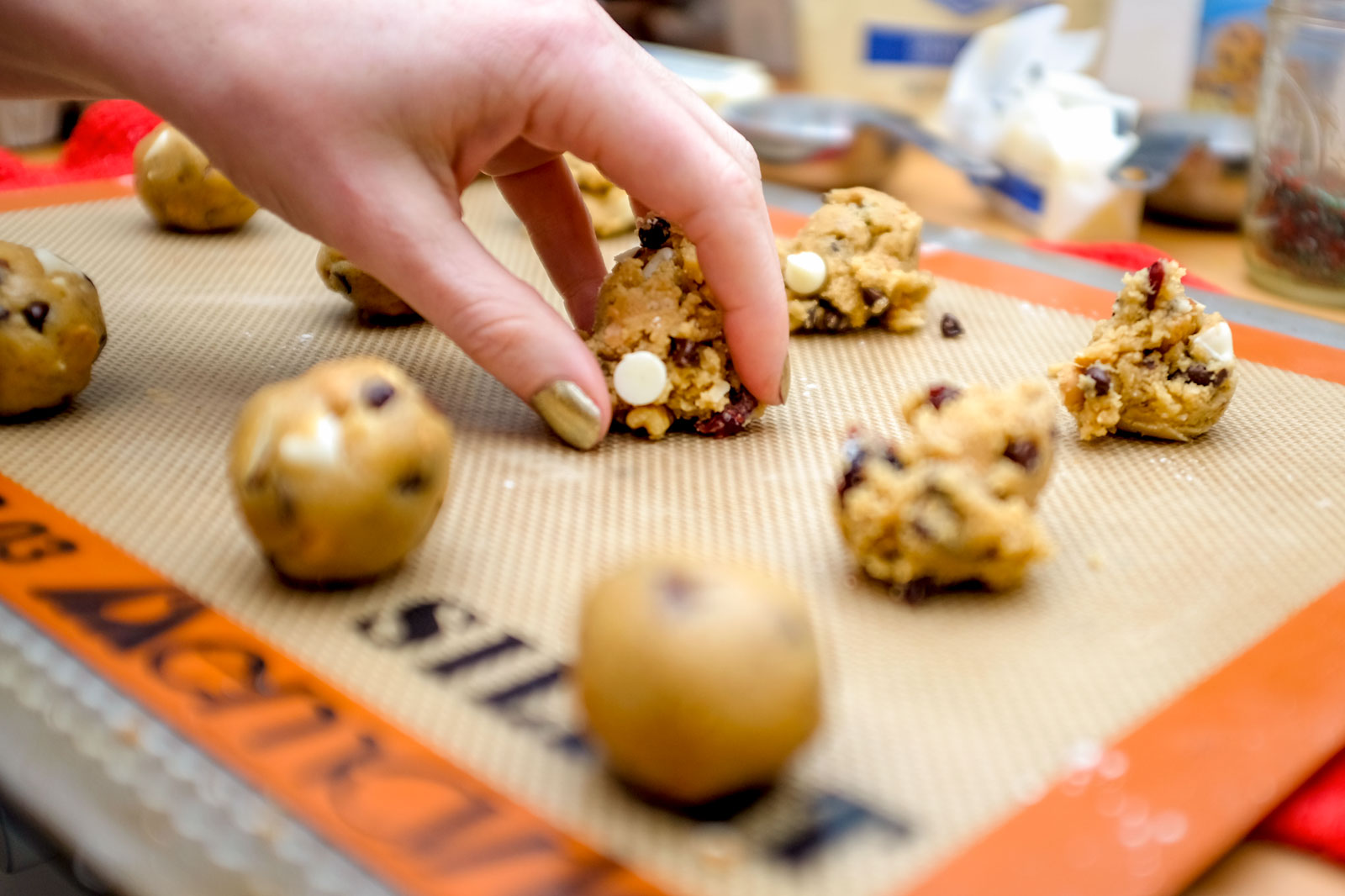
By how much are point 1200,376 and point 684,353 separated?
471 mm

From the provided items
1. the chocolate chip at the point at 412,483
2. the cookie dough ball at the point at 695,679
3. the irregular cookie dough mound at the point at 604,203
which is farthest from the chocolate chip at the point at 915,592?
the irregular cookie dough mound at the point at 604,203

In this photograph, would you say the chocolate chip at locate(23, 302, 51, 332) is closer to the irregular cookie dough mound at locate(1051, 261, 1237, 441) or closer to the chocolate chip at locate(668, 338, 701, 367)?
the chocolate chip at locate(668, 338, 701, 367)

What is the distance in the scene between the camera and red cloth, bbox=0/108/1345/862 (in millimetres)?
687

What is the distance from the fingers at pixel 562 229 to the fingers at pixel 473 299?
0.74 ft

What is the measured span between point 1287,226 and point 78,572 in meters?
1.54

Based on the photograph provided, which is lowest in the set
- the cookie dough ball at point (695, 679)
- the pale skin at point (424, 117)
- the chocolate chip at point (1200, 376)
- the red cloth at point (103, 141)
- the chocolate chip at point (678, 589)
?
the red cloth at point (103, 141)

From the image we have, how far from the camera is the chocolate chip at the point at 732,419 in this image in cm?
108

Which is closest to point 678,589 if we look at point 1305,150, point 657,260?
point 657,260

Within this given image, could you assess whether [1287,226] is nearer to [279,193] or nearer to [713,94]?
[713,94]

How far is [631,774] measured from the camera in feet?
1.97

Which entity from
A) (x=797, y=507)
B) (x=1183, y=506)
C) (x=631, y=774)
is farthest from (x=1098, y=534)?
(x=631, y=774)

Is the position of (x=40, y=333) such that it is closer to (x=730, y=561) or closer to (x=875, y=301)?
(x=730, y=561)

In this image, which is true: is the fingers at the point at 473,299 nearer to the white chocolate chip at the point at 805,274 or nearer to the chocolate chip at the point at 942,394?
the chocolate chip at the point at 942,394

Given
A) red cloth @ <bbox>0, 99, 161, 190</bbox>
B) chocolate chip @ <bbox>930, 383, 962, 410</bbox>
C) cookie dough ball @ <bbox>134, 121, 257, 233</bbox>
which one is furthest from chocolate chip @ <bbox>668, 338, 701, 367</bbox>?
red cloth @ <bbox>0, 99, 161, 190</bbox>
